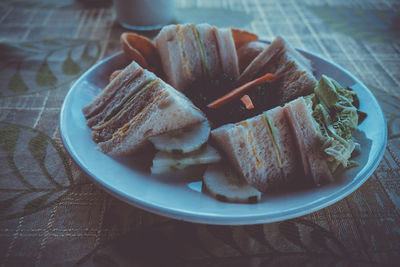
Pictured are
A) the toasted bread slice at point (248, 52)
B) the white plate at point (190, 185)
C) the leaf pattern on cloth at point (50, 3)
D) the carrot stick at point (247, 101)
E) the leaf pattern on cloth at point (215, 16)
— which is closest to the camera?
the white plate at point (190, 185)

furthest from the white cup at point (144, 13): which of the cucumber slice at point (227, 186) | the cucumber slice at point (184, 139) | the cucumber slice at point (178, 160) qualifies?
the cucumber slice at point (227, 186)

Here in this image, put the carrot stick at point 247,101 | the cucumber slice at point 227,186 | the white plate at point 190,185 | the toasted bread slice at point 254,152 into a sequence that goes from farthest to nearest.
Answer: the carrot stick at point 247,101
the toasted bread slice at point 254,152
the cucumber slice at point 227,186
the white plate at point 190,185

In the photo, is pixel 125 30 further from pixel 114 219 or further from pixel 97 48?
pixel 114 219

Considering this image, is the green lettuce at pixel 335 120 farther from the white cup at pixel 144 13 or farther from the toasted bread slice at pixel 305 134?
the white cup at pixel 144 13

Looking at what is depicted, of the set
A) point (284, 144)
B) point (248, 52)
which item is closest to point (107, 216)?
point (284, 144)

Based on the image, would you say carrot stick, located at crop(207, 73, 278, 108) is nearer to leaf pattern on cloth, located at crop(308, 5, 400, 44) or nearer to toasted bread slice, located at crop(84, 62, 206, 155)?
toasted bread slice, located at crop(84, 62, 206, 155)

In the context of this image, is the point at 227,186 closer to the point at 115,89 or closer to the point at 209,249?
the point at 209,249

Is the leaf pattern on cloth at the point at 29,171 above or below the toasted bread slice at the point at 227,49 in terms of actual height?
below

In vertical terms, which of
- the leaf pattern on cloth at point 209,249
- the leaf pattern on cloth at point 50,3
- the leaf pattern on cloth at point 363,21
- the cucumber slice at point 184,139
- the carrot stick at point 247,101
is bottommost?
the leaf pattern on cloth at point 50,3
